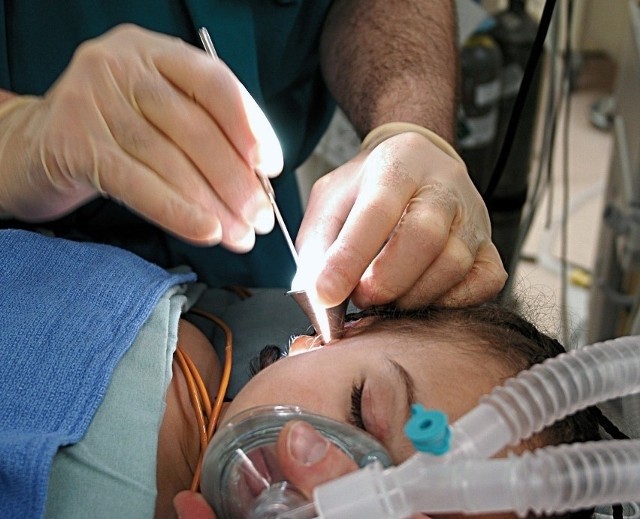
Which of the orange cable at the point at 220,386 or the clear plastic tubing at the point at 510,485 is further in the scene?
the orange cable at the point at 220,386

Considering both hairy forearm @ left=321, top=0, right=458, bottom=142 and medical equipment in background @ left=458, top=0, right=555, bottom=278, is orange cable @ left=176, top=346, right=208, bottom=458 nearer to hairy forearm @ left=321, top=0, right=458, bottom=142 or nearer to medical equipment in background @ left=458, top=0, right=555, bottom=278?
hairy forearm @ left=321, top=0, right=458, bottom=142

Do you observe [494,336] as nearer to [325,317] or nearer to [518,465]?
[325,317]

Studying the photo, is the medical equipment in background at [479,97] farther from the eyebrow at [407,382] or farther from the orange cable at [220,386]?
the eyebrow at [407,382]

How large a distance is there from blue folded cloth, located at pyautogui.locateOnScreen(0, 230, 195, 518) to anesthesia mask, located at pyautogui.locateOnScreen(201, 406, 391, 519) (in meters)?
0.17

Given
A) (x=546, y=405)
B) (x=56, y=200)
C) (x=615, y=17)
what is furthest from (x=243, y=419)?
(x=615, y=17)

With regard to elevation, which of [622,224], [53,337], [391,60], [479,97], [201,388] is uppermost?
[391,60]

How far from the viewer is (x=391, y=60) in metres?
1.55

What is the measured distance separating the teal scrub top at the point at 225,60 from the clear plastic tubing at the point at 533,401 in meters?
0.87

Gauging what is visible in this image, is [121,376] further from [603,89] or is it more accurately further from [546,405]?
[603,89]

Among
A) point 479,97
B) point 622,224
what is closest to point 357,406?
point 622,224

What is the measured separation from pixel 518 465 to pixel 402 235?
453 mm

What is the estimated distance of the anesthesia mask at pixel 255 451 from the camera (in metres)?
0.88

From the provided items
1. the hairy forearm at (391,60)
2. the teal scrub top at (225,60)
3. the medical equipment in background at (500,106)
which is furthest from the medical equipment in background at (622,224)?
the teal scrub top at (225,60)

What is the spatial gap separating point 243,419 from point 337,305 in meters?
0.25
